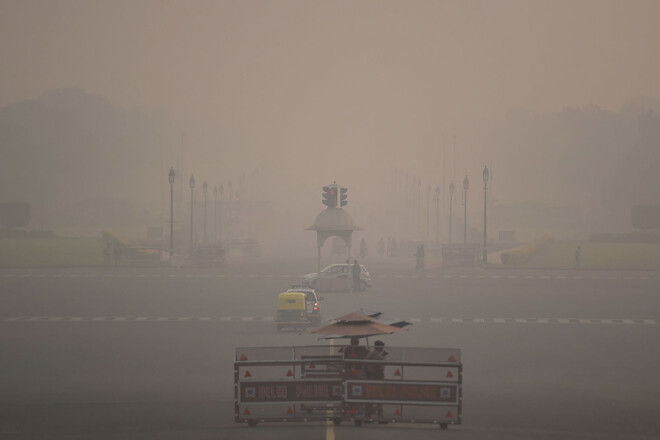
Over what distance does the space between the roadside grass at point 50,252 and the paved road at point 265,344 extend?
18.8 m

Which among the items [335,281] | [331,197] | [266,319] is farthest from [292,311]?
[331,197]

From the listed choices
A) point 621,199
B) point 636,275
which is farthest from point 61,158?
point 636,275

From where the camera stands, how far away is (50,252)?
3140 inches

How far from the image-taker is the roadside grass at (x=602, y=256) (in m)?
70.9

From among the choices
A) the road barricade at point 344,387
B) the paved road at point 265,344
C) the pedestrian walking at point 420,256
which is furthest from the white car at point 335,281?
the road barricade at point 344,387

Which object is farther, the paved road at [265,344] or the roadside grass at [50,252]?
the roadside grass at [50,252]

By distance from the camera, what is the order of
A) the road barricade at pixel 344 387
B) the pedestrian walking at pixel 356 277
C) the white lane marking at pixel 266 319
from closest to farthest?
1. the road barricade at pixel 344 387
2. the white lane marking at pixel 266 319
3. the pedestrian walking at pixel 356 277

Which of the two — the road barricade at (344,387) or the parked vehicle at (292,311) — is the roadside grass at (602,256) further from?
the road barricade at (344,387)

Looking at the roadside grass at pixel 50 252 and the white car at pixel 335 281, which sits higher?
the roadside grass at pixel 50 252

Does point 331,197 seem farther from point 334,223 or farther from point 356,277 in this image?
point 356,277

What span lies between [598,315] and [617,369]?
1358cm

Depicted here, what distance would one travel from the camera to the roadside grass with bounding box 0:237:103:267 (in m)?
72.1

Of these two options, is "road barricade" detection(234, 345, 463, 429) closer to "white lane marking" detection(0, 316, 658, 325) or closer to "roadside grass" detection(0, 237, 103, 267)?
"white lane marking" detection(0, 316, 658, 325)

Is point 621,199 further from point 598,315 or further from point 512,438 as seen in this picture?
point 512,438
